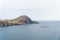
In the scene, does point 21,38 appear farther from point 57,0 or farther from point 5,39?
point 57,0

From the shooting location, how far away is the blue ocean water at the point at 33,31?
4.93 ft

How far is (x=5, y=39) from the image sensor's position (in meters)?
1.48

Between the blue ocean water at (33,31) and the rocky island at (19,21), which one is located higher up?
the rocky island at (19,21)

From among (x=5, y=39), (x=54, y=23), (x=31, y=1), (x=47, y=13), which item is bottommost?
(x=5, y=39)

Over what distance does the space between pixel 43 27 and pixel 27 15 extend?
206 millimetres

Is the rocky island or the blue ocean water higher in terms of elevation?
the rocky island

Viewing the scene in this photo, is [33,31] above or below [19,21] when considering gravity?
below

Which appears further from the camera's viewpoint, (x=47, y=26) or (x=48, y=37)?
(x=47, y=26)

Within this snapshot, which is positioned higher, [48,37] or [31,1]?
[31,1]

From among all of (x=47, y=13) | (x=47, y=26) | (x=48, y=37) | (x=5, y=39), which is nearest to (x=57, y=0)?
(x=47, y=13)

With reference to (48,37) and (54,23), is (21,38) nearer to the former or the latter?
(48,37)

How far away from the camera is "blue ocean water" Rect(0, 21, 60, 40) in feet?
4.93

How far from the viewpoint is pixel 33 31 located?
5.17ft

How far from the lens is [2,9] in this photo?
1.64 metres
